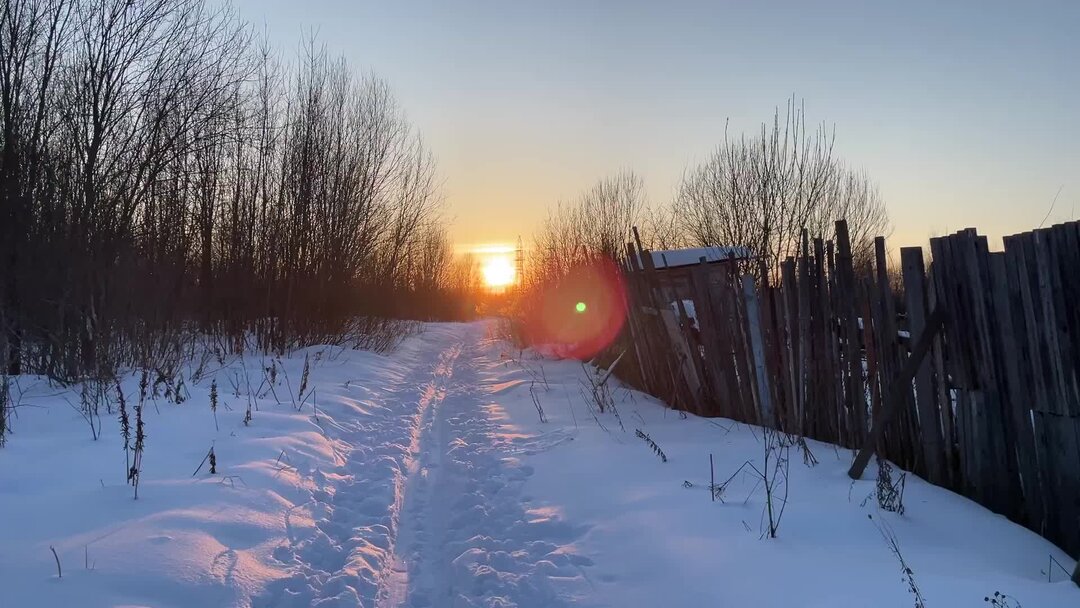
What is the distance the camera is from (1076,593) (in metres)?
2.39

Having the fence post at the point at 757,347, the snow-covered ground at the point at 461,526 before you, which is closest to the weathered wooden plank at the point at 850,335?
the snow-covered ground at the point at 461,526

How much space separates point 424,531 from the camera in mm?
3930

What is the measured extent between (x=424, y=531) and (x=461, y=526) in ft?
0.80

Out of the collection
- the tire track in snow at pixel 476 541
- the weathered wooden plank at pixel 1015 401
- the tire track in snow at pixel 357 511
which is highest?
the weathered wooden plank at pixel 1015 401

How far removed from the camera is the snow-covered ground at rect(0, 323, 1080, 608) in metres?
2.74

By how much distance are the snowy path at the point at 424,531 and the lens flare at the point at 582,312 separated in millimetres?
2996

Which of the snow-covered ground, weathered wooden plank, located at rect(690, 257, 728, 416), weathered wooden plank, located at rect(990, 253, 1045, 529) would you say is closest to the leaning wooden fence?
weathered wooden plank, located at rect(990, 253, 1045, 529)

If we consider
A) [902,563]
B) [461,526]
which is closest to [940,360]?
[902,563]

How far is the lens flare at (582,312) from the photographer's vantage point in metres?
9.02

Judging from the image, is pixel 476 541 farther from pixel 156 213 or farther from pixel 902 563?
pixel 156 213

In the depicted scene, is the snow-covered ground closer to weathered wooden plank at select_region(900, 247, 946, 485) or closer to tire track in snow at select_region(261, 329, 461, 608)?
tire track in snow at select_region(261, 329, 461, 608)

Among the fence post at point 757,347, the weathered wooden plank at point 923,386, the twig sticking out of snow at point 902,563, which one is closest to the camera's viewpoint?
the twig sticking out of snow at point 902,563

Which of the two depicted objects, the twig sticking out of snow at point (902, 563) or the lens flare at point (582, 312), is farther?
the lens flare at point (582, 312)

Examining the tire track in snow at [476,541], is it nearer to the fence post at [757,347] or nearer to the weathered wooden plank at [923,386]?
the fence post at [757,347]
